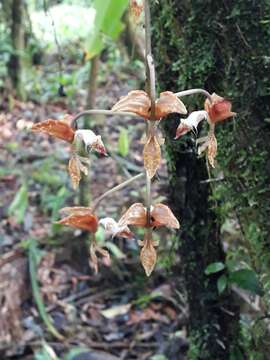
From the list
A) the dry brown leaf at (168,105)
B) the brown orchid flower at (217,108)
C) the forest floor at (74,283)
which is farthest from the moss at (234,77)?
the forest floor at (74,283)

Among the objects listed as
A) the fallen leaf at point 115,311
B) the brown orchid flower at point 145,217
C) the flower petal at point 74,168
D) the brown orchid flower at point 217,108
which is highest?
Answer: the brown orchid flower at point 217,108

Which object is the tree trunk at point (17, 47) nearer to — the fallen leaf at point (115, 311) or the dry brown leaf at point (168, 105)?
the fallen leaf at point (115, 311)

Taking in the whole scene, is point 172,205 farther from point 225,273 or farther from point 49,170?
point 49,170

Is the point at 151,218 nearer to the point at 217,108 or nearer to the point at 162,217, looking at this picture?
the point at 162,217

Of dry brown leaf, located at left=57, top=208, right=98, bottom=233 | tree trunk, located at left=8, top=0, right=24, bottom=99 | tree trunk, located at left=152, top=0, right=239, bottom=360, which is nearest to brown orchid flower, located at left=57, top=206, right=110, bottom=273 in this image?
dry brown leaf, located at left=57, top=208, right=98, bottom=233

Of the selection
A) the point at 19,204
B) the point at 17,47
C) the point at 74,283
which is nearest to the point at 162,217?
the point at 74,283

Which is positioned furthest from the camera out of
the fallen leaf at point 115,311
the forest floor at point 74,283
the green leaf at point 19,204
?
the green leaf at point 19,204

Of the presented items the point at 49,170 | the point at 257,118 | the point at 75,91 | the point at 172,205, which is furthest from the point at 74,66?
the point at 257,118

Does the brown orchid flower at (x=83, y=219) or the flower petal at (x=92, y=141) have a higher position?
the flower petal at (x=92, y=141)
